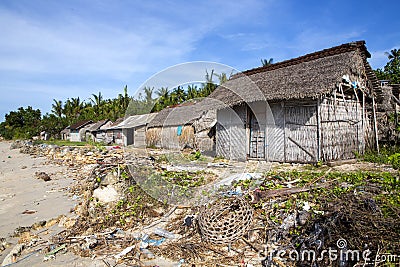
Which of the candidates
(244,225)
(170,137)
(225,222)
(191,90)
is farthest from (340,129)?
(170,137)

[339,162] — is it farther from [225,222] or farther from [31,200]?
[31,200]

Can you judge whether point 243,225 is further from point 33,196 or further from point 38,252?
point 33,196

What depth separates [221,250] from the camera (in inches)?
158

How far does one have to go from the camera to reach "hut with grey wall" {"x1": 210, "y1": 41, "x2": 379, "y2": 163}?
9.64 meters

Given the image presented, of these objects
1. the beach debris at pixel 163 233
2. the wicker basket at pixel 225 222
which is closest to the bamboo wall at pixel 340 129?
the wicker basket at pixel 225 222

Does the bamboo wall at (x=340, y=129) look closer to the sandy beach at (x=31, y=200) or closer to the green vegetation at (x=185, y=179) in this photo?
the green vegetation at (x=185, y=179)

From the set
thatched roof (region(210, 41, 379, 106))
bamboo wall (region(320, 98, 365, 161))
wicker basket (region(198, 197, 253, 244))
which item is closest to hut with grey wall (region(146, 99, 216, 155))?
thatched roof (region(210, 41, 379, 106))

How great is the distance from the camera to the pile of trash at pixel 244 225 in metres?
3.38

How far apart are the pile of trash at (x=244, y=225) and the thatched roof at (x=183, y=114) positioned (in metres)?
9.32

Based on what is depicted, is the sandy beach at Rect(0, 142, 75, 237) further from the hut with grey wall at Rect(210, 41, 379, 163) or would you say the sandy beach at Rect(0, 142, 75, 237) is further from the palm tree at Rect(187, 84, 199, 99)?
the hut with grey wall at Rect(210, 41, 379, 163)

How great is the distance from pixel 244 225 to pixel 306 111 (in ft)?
22.0

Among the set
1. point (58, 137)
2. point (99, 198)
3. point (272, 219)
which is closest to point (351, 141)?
point (272, 219)

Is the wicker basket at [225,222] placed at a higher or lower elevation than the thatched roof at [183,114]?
lower

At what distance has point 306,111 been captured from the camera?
9859 millimetres
